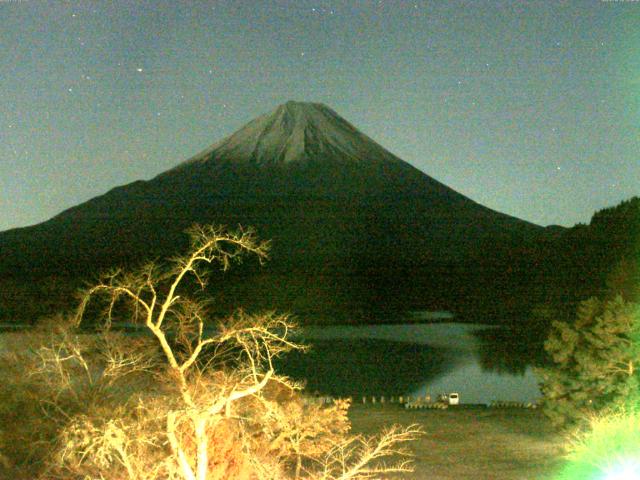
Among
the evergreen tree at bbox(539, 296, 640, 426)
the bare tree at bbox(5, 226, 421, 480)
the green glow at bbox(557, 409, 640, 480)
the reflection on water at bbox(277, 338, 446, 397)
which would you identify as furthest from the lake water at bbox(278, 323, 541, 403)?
the bare tree at bbox(5, 226, 421, 480)

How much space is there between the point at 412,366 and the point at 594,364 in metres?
21.4

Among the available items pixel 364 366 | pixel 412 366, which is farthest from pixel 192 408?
pixel 412 366

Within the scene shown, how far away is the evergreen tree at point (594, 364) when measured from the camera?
13039 mm

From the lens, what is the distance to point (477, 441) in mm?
14953

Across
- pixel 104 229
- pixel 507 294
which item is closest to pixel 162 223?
pixel 104 229

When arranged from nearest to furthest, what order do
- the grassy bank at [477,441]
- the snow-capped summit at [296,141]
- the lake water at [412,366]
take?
the grassy bank at [477,441] → the lake water at [412,366] → the snow-capped summit at [296,141]

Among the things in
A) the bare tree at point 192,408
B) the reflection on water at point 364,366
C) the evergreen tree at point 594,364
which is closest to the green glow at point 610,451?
the evergreen tree at point 594,364

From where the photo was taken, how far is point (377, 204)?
313ft

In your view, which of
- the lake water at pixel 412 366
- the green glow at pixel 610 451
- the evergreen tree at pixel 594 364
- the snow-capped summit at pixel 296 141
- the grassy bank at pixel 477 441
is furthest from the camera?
the snow-capped summit at pixel 296 141

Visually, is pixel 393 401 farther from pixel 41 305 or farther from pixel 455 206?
pixel 455 206

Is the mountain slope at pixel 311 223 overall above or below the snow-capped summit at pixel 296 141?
below

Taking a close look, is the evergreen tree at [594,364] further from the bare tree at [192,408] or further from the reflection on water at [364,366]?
the reflection on water at [364,366]

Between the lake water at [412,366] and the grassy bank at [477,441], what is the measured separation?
3.41 m

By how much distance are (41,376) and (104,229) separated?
74.5m
